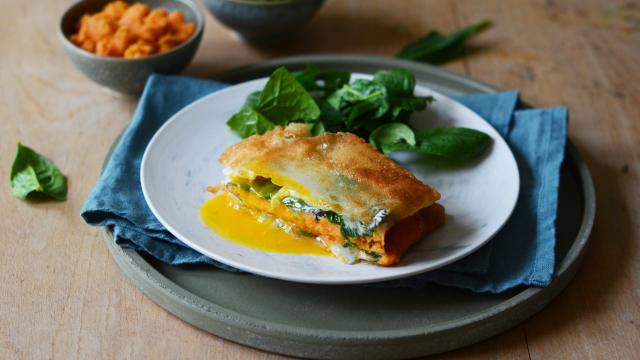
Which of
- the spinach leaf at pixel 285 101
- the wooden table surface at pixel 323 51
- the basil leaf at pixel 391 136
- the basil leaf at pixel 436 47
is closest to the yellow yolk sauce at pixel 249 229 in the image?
the wooden table surface at pixel 323 51

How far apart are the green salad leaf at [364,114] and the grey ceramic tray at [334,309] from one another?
0.51 meters

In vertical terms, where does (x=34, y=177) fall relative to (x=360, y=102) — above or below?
below

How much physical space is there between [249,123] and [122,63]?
0.64 metres

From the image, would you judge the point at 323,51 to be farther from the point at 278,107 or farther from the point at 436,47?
the point at 278,107

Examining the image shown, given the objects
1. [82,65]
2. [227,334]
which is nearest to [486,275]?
[227,334]

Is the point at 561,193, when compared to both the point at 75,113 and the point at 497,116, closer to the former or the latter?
the point at 497,116

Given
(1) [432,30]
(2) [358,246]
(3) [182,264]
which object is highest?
(2) [358,246]

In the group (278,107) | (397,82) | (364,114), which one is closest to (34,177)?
(278,107)

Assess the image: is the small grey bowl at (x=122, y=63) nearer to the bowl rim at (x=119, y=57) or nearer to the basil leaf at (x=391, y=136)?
the bowl rim at (x=119, y=57)

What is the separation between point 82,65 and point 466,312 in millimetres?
1805

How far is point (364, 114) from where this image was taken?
2861 mm

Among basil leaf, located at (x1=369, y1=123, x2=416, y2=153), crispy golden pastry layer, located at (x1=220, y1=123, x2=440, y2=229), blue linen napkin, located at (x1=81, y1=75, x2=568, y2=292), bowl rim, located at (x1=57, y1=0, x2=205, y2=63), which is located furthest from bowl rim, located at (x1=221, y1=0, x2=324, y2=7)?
crispy golden pastry layer, located at (x1=220, y1=123, x2=440, y2=229)

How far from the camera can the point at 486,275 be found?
90.1 inches

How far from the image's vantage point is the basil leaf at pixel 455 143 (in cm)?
265
